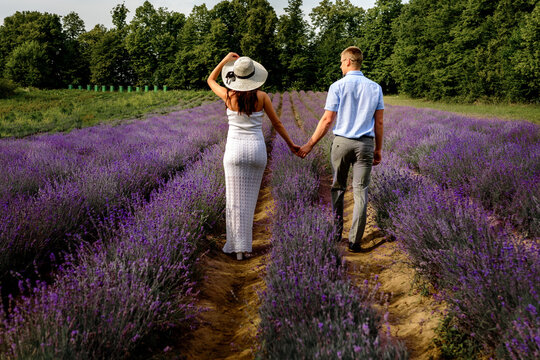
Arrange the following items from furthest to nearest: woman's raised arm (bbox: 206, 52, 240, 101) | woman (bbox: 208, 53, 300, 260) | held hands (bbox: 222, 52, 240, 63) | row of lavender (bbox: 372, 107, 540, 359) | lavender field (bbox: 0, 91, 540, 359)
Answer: held hands (bbox: 222, 52, 240, 63)
woman's raised arm (bbox: 206, 52, 240, 101)
woman (bbox: 208, 53, 300, 260)
row of lavender (bbox: 372, 107, 540, 359)
lavender field (bbox: 0, 91, 540, 359)

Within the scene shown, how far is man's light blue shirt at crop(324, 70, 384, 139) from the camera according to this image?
3.19 meters

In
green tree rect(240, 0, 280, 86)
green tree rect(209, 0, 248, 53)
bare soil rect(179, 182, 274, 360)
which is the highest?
green tree rect(209, 0, 248, 53)

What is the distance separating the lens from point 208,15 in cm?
4984

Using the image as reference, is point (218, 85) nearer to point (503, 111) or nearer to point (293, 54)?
point (503, 111)

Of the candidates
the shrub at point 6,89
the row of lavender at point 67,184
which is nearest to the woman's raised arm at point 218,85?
the row of lavender at point 67,184

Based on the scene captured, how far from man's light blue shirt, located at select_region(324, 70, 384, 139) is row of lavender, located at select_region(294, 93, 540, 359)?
77 cm

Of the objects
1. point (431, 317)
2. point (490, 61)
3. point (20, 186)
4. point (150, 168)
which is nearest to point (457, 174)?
point (431, 317)

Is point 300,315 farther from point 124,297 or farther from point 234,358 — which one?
point 124,297

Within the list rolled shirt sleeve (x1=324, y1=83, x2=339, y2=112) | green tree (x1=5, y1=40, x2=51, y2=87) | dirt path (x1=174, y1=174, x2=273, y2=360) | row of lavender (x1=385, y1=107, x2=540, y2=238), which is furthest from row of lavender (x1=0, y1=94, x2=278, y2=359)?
green tree (x1=5, y1=40, x2=51, y2=87)

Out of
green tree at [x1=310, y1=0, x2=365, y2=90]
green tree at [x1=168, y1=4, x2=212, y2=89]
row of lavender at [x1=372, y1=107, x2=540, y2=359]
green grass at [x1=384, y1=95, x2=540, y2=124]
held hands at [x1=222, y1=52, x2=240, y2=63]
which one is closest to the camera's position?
row of lavender at [x1=372, y1=107, x2=540, y2=359]

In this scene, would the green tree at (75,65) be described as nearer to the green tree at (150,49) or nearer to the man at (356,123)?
the green tree at (150,49)

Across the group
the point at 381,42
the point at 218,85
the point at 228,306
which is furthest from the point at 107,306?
the point at 381,42

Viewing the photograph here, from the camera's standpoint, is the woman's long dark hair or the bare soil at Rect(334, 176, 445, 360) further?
the woman's long dark hair

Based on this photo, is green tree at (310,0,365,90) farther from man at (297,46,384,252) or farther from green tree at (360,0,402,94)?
man at (297,46,384,252)
